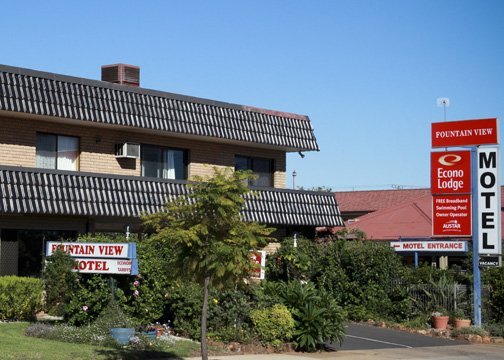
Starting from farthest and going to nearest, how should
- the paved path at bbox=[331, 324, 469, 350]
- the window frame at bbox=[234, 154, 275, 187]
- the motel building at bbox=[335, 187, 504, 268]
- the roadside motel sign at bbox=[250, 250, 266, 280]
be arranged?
the window frame at bbox=[234, 154, 275, 187] < the motel building at bbox=[335, 187, 504, 268] < the paved path at bbox=[331, 324, 469, 350] < the roadside motel sign at bbox=[250, 250, 266, 280]

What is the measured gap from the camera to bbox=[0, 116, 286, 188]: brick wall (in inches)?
1137

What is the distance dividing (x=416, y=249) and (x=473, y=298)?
12.6ft

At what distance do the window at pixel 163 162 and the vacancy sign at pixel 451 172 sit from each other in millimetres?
8744

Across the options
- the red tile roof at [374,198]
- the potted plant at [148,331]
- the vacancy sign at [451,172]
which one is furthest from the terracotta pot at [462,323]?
the red tile roof at [374,198]

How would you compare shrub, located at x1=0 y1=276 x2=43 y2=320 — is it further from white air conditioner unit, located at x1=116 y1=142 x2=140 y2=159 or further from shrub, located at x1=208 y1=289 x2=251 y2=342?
white air conditioner unit, located at x1=116 y1=142 x2=140 y2=159

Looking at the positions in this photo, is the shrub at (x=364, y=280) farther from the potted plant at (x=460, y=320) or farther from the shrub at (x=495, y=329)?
the shrub at (x=495, y=329)

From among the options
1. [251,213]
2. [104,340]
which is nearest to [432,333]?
[251,213]

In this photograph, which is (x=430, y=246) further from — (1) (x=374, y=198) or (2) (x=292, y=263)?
(1) (x=374, y=198)

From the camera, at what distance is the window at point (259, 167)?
3566 centimetres

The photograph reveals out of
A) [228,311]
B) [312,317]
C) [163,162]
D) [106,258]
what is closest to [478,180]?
[312,317]

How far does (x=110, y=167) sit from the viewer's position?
103ft

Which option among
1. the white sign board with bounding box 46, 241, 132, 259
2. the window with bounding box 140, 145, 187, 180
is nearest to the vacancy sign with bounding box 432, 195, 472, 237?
the window with bounding box 140, 145, 187, 180

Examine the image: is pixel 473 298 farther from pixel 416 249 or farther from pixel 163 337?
pixel 163 337

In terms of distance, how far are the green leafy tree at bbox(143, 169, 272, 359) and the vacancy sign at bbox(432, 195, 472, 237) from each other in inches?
597
